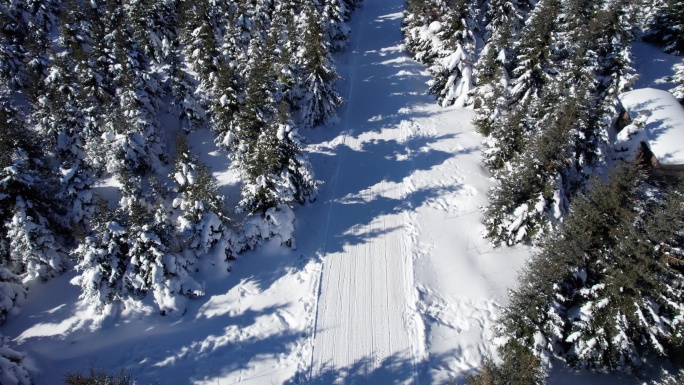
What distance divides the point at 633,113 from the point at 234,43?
95.2 feet

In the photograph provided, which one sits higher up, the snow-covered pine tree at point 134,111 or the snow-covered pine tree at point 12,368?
the snow-covered pine tree at point 134,111

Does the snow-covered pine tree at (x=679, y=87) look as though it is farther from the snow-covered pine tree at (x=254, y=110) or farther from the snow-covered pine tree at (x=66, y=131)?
the snow-covered pine tree at (x=66, y=131)

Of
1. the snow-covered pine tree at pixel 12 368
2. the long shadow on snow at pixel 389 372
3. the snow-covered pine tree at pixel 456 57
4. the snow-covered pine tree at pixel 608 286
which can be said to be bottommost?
the long shadow on snow at pixel 389 372

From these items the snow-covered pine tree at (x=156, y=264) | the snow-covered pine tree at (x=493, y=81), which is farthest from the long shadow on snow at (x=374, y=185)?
the snow-covered pine tree at (x=156, y=264)

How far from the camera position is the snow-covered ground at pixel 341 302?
1472 centimetres

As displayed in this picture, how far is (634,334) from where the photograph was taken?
13859 millimetres

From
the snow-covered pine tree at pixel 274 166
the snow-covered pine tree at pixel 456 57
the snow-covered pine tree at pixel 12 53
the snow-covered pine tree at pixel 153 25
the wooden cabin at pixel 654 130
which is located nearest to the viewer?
the snow-covered pine tree at pixel 274 166

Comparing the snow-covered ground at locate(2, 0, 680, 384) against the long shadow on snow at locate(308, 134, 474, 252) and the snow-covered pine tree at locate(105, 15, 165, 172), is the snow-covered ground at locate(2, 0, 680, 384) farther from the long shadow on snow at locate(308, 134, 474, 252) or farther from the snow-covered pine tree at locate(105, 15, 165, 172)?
the snow-covered pine tree at locate(105, 15, 165, 172)

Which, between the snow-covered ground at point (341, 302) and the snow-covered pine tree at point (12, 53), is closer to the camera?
the snow-covered ground at point (341, 302)

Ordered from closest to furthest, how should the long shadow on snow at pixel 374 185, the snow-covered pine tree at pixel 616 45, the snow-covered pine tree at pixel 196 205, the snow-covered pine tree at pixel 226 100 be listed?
1. the snow-covered pine tree at pixel 196 205
2. the long shadow on snow at pixel 374 185
3. the snow-covered pine tree at pixel 226 100
4. the snow-covered pine tree at pixel 616 45

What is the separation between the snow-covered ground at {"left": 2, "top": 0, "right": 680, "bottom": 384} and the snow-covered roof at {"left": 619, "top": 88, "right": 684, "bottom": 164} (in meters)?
10.7

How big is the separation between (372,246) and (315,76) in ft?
41.5

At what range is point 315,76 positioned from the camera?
2469 centimetres

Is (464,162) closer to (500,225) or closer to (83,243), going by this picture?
(500,225)
